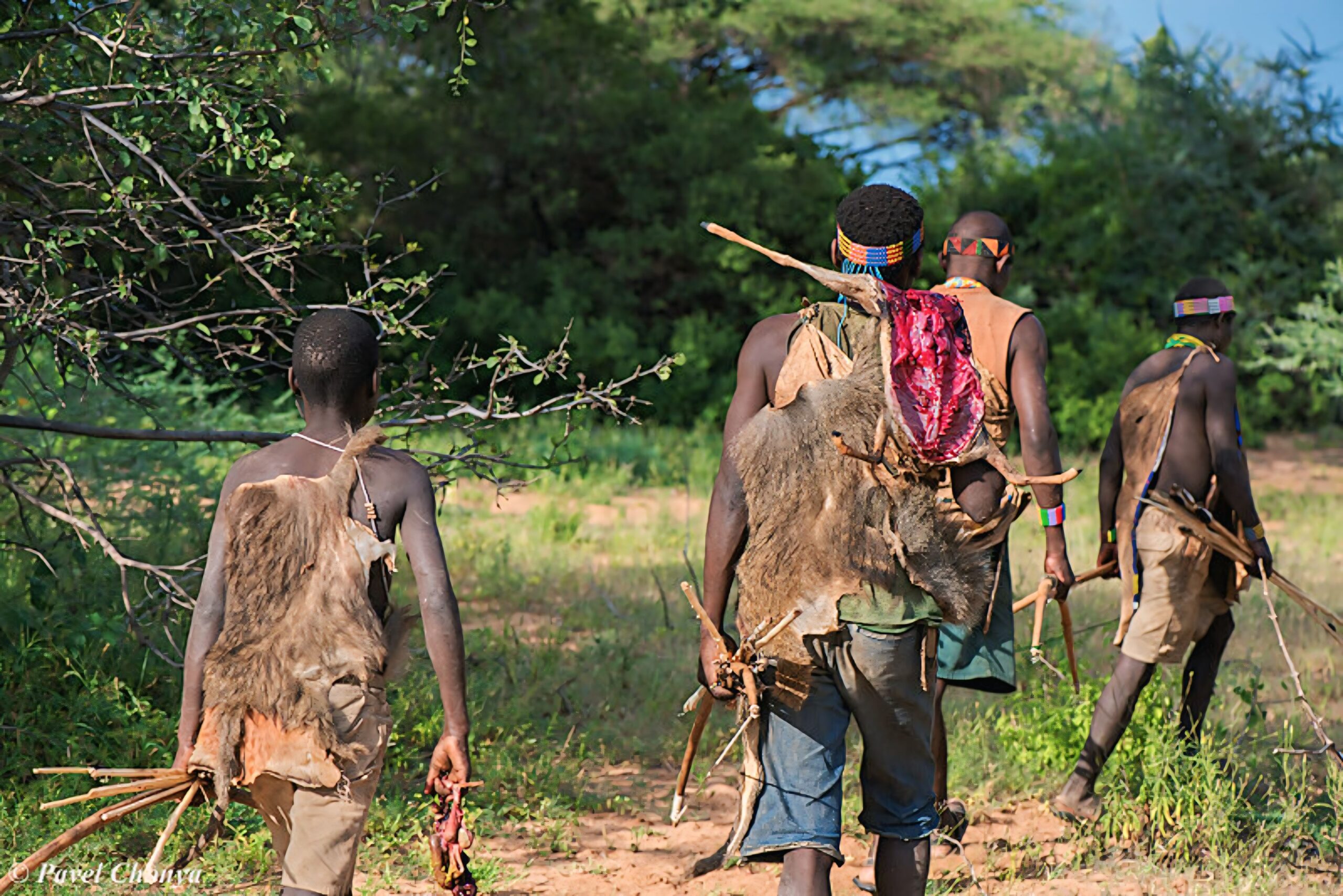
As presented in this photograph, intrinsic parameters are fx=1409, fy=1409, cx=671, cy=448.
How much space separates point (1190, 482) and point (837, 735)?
7.67 feet

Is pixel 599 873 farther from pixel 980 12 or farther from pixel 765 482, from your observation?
pixel 980 12

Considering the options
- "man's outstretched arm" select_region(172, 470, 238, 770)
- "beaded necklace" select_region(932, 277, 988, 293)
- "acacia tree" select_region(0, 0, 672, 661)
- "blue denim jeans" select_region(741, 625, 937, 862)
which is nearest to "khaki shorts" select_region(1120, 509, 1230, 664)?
"beaded necklace" select_region(932, 277, 988, 293)

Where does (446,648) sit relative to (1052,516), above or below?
below

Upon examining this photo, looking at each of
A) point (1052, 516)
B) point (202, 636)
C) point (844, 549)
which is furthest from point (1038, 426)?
point (202, 636)

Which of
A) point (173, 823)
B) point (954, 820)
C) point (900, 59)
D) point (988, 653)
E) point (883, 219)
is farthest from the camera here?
point (900, 59)

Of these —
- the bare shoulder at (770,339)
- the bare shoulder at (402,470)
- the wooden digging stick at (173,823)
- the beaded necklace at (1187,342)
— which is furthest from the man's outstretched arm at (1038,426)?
the wooden digging stick at (173,823)

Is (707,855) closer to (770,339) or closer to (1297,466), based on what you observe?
(770,339)

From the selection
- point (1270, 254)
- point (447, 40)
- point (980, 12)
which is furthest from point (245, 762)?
point (980, 12)

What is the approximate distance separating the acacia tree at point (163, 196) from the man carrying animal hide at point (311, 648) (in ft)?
4.48

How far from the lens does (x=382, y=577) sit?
2963 millimetres

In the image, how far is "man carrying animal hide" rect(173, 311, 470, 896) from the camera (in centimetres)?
285

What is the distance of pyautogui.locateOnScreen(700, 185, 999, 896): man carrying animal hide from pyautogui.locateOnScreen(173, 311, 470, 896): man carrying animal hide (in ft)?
2.14

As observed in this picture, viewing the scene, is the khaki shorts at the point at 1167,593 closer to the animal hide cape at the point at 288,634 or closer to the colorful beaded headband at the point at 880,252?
the colorful beaded headband at the point at 880,252

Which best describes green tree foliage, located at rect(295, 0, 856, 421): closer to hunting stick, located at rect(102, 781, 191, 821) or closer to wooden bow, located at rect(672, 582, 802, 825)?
wooden bow, located at rect(672, 582, 802, 825)
